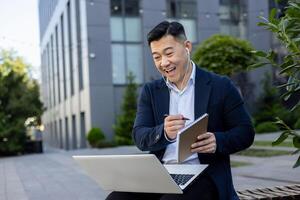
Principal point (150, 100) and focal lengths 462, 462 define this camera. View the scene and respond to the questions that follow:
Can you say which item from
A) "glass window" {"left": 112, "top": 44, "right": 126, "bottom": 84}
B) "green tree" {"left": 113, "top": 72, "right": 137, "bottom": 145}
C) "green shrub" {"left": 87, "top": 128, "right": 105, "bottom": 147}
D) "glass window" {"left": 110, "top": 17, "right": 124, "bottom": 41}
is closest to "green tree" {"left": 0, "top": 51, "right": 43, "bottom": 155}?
"green shrub" {"left": 87, "top": 128, "right": 105, "bottom": 147}

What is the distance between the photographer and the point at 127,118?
72.3ft

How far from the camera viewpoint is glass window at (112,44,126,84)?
78.2ft

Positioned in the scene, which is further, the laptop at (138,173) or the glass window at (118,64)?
the glass window at (118,64)

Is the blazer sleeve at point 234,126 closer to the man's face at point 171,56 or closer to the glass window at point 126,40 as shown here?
the man's face at point 171,56

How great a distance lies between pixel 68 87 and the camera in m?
30.8

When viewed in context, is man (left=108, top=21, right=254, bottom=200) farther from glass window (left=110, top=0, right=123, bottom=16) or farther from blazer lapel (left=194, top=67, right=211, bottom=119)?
glass window (left=110, top=0, right=123, bottom=16)

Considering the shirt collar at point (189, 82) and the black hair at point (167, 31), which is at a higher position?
the black hair at point (167, 31)

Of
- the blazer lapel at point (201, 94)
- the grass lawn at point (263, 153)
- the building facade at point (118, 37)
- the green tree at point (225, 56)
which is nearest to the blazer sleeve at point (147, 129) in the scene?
the blazer lapel at point (201, 94)

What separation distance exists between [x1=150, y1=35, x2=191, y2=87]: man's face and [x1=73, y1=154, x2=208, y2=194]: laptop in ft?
1.55

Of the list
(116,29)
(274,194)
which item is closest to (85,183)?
(274,194)

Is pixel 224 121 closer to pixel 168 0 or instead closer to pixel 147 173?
pixel 147 173

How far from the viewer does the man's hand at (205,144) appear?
7.01ft

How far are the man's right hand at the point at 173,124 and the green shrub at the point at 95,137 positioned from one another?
2031 centimetres

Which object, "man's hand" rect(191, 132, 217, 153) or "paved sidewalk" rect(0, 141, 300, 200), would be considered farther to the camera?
"paved sidewalk" rect(0, 141, 300, 200)
